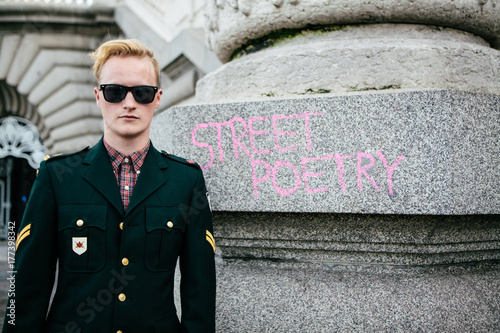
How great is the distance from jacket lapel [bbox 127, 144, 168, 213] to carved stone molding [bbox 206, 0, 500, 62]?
1.34m

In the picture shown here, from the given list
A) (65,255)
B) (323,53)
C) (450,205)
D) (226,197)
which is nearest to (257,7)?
(323,53)

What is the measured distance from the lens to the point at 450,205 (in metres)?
2.10

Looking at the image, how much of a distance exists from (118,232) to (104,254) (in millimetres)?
110

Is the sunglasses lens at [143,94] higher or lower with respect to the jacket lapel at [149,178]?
higher

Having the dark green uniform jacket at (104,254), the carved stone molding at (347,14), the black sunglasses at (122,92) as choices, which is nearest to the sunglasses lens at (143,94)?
the black sunglasses at (122,92)

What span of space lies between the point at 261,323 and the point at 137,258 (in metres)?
0.98

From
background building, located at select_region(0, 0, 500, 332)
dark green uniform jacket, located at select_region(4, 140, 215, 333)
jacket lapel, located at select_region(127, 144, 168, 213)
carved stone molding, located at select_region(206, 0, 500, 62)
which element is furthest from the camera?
carved stone molding, located at select_region(206, 0, 500, 62)

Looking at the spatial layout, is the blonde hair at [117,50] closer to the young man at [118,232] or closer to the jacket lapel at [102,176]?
the young man at [118,232]

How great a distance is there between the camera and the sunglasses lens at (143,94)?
6.09 ft

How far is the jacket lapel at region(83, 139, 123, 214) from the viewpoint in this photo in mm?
1795

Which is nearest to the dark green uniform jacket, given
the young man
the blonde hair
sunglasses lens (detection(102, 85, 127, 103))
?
the young man

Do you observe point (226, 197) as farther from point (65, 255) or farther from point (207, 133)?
point (65, 255)

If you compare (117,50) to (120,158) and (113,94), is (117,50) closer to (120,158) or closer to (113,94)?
(113,94)

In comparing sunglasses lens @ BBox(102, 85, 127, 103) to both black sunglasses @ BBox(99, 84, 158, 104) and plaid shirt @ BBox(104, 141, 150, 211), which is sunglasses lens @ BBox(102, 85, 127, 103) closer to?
black sunglasses @ BBox(99, 84, 158, 104)
